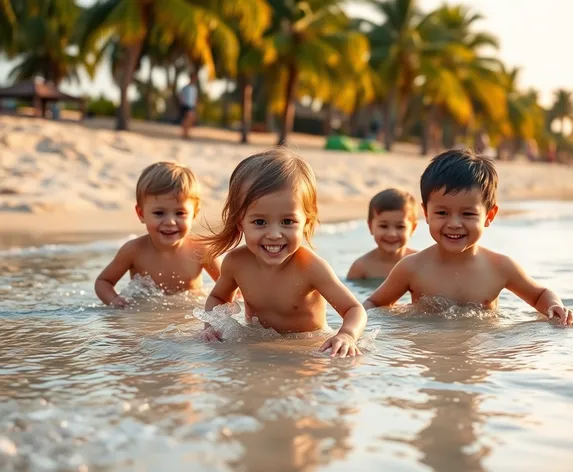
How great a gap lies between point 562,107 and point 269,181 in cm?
10238

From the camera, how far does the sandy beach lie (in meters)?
9.61

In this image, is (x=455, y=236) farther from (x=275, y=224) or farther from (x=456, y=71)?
(x=456, y=71)

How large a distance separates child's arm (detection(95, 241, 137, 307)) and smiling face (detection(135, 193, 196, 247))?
234 millimetres

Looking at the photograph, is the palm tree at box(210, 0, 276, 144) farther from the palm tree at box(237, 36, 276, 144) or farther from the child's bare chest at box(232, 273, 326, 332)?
the child's bare chest at box(232, 273, 326, 332)

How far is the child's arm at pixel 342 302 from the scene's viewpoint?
347cm

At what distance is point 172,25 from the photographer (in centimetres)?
2494

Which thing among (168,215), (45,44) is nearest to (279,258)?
(168,215)

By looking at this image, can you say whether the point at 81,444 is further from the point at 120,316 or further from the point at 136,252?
the point at 136,252

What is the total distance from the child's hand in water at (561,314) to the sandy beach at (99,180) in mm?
2730

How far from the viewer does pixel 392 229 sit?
6.29 m

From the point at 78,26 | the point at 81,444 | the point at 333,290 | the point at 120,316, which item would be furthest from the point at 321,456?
the point at 78,26

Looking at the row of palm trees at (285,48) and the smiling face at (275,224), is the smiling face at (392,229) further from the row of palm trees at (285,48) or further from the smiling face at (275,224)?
the row of palm trees at (285,48)

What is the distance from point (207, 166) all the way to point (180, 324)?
1078cm

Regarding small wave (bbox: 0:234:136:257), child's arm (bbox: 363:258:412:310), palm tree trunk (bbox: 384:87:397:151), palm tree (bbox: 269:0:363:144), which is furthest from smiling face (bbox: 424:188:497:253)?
palm tree trunk (bbox: 384:87:397:151)
